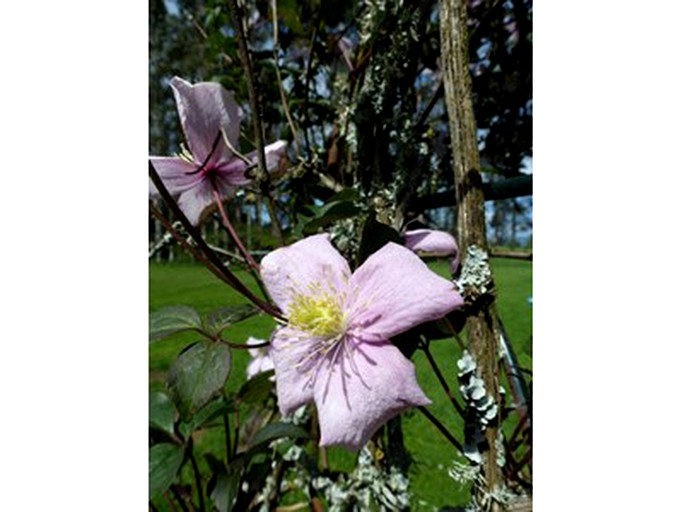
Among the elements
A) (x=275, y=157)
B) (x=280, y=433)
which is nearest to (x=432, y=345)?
(x=280, y=433)

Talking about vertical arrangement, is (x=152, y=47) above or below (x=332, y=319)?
above

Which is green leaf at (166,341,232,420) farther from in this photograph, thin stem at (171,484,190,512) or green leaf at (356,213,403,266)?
thin stem at (171,484,190,512)

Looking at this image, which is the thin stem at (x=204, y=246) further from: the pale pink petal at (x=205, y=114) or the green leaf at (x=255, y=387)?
the green leaf at (x=255, y=387)

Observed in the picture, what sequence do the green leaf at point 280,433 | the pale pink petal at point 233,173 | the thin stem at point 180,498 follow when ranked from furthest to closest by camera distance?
the thin stem at point 180,498
the green leaf at point 280,433
the pale pink petal at point 233,173

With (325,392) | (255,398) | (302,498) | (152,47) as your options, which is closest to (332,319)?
(325,392)

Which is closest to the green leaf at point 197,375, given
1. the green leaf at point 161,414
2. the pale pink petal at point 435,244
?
the pale pink petal at point 435,244

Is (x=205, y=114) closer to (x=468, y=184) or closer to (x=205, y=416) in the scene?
(x=468, y=184)
